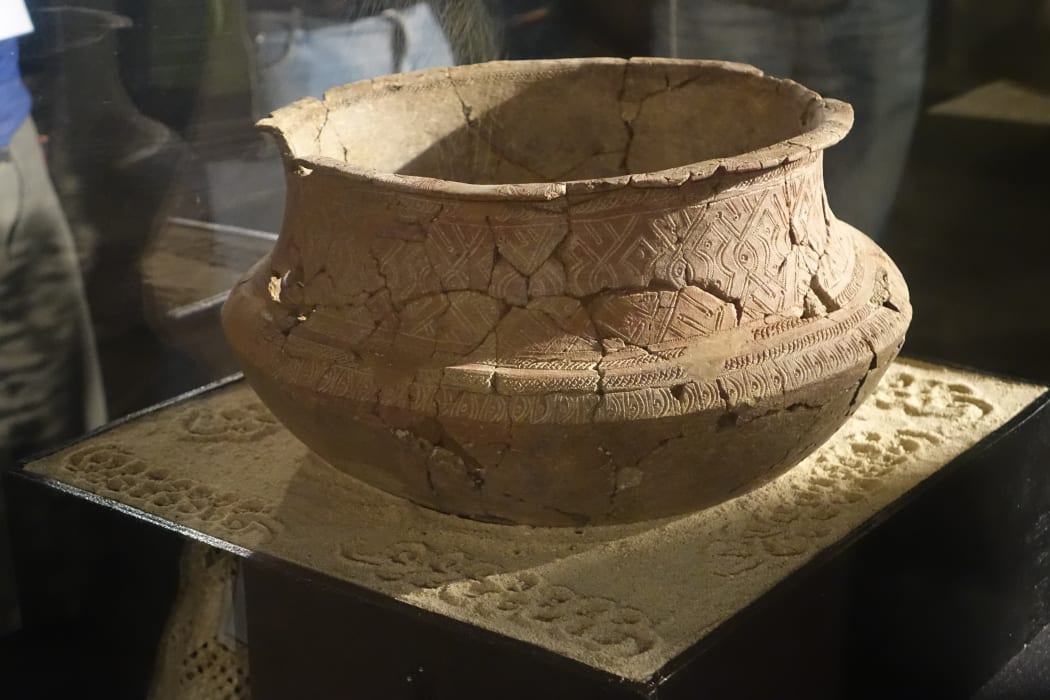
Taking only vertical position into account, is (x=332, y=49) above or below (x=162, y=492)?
above

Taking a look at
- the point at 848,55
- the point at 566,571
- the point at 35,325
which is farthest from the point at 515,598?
the point at 848,55

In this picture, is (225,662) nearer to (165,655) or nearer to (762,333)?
(165,655)

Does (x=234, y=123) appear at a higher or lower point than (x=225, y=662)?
higher

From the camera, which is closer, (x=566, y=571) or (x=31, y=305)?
(x=566, y=571)

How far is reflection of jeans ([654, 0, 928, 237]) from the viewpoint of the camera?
9.68 ft

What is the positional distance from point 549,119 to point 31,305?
1.04 metres

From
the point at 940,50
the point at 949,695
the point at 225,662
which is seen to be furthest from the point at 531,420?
the point at 940,50

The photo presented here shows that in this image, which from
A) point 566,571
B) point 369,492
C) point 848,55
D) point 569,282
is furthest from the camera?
point 848,55

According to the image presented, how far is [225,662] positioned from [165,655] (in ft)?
0.46

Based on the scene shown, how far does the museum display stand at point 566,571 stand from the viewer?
1614 mm

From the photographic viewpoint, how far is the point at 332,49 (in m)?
2.86

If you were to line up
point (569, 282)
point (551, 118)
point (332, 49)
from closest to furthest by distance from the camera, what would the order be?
point (569, 282), point (551, 118), point (332, 49)

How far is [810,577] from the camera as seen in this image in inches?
67.4

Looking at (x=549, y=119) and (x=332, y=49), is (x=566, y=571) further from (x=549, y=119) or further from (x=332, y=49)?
(x=332, y=49)
